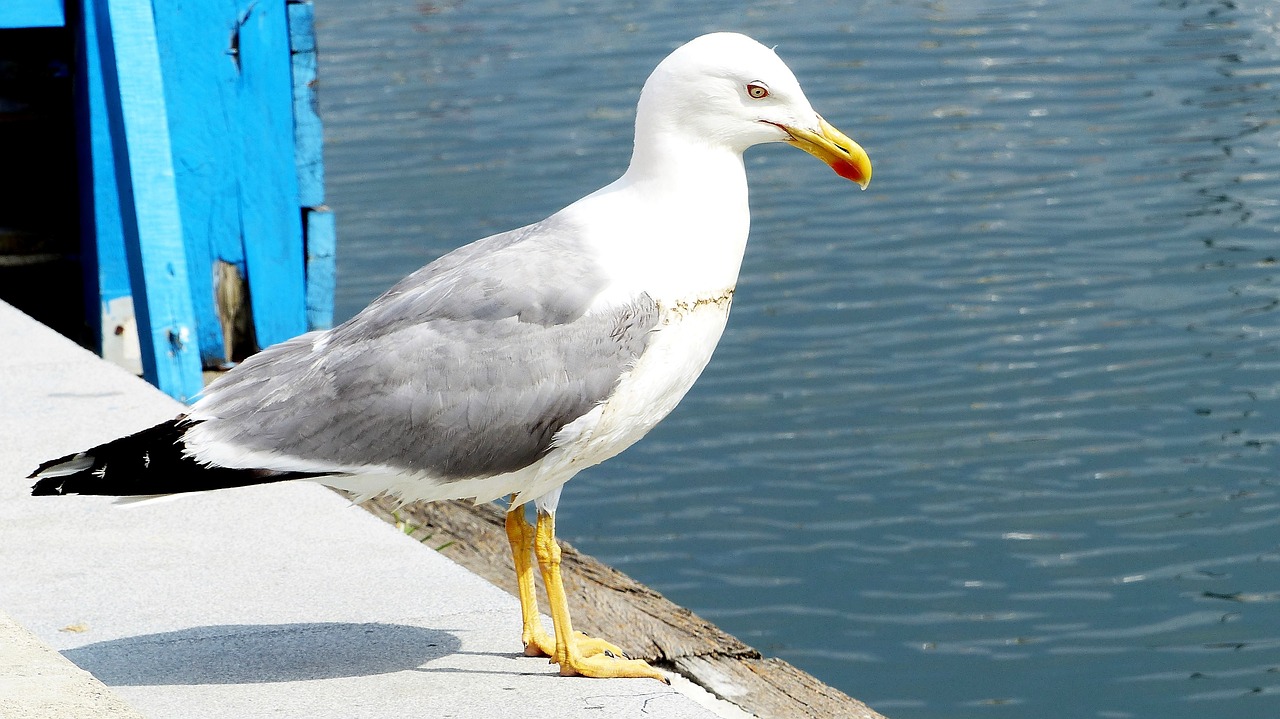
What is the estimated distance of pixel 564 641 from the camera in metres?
4.09

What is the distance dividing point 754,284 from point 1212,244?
3139 mm

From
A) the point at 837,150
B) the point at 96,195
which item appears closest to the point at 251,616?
the point at 837,150

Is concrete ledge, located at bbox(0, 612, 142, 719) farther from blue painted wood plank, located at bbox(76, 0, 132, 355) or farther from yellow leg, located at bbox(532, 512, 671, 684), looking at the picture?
blue painted wood plank, located at bbox(76, 0, 132, 355)

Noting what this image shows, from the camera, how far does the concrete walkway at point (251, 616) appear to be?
→ 386 cm

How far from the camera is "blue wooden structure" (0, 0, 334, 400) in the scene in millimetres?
8047

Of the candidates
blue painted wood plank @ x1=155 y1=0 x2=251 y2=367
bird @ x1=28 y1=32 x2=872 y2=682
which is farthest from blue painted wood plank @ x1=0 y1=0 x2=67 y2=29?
bird @ x1=28 y1=32 x2=872 y2=682

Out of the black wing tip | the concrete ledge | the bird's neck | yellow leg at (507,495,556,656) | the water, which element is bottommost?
the water

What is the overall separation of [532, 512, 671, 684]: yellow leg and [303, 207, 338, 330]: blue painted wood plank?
472 cm

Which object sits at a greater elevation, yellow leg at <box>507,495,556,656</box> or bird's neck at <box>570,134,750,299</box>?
bird's neck at <box>570,134,750,299</box>

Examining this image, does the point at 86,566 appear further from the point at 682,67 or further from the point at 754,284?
the point at 754,284

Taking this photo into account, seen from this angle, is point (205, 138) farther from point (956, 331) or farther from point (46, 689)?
point (46, 689)

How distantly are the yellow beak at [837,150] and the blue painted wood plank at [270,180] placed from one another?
4.75m

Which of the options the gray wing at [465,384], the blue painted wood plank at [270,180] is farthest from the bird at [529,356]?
the blue painted wood plank at [270,180]

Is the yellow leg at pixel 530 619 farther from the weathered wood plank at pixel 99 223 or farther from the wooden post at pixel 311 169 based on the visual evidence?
the wooden post at pixel 311 169
